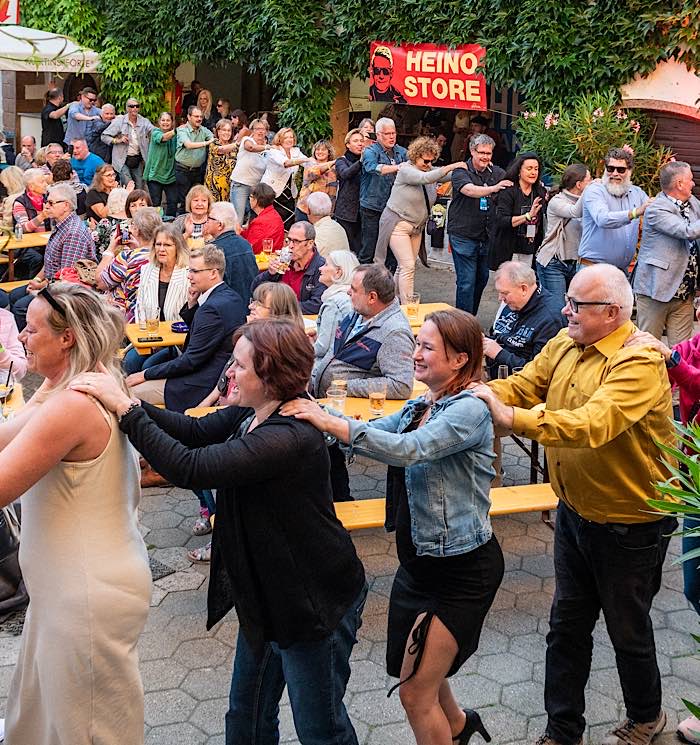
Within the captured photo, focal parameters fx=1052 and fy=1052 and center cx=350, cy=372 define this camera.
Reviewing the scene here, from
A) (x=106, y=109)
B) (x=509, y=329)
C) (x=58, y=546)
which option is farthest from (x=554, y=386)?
(x=106, y=109)

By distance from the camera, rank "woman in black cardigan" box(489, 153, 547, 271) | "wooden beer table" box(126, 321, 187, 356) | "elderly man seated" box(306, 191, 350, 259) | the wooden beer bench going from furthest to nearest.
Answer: "woman in black cardigan" box(489, 153, 547, 271)
"elderly man seated" box(306, 191, 350, 259)
"wooden beer table" box(126, 321, 187, 356)
the wooden beer bench

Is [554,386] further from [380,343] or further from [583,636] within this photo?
[380,343]

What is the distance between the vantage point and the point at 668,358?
363 cm

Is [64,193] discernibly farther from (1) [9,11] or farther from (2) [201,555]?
(1) [9,11]

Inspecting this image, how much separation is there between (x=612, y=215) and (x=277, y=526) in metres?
5.91

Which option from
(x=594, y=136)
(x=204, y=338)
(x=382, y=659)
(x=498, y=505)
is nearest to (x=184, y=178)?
(x=594, y=136)

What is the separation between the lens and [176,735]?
12.3ft

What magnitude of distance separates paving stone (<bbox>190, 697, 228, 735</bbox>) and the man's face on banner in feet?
38.1

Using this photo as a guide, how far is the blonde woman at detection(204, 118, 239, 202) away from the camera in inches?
534

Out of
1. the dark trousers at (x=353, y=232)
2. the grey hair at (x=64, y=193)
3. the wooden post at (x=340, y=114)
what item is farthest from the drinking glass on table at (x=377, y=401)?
the wooden post at (x=340, y=114)

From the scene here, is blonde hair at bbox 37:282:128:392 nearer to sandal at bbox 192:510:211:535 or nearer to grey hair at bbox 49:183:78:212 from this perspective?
sandal at bbox 192:510:211:535

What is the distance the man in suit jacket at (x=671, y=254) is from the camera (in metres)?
7.72

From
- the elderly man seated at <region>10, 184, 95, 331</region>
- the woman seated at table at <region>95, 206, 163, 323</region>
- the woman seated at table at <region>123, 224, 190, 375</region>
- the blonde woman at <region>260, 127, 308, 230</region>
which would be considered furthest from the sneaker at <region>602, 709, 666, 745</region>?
the blonde woman at <region>260, 127, 308, 230</region>

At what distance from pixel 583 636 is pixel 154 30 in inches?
655
